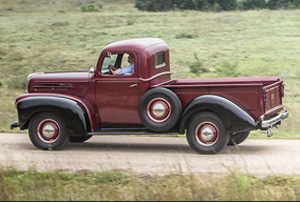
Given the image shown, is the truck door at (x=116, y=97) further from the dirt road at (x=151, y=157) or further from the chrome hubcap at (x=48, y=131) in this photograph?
the chrome hubcap at (x=48, y=131)

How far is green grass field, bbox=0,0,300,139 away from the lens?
21.7 meters

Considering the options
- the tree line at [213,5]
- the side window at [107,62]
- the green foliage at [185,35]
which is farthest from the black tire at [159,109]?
the tree line at [213,5]

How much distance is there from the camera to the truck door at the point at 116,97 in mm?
9648

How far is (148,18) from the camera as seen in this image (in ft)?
120

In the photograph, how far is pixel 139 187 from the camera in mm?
7133

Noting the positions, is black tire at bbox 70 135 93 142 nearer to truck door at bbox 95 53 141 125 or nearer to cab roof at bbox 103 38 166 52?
truck door at bbox 95 53 141 125

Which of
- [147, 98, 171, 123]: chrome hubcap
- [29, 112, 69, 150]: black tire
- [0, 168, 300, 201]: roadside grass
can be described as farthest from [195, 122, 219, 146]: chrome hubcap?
[29, 112, 69, 150]: black tire

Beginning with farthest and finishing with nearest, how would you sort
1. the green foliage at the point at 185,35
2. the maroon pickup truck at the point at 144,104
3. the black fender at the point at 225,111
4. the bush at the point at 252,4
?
1. the bush at the point at 252,4
2. the green foliage at the point at 185,35
3. the maroon pickup truck at the point at 144,104
4. the black fender at the point at 225,111

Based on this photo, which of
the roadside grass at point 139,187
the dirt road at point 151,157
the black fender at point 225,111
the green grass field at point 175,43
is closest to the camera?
the roadside grass at point 139,187

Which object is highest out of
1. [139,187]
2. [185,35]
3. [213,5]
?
[213,5]

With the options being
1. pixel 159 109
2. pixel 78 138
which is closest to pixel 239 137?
pixel 159 109

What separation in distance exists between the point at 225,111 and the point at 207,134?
52 cm

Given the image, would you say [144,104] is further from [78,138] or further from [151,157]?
[78,138]

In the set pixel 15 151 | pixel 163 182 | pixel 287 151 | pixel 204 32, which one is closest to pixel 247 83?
pixel 287 151
